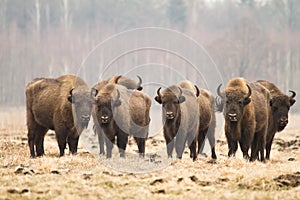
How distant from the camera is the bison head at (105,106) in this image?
1362 cm

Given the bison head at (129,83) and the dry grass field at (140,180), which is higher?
the bison head at (129,83)

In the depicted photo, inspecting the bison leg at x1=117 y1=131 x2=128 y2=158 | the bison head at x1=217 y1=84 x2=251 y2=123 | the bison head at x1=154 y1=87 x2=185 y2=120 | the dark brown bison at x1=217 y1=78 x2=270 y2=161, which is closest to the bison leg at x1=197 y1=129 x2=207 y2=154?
the dark brown bison at x1=217 y1=78 x2=270 y2=161

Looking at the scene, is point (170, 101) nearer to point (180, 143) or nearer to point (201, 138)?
point (180, 143)

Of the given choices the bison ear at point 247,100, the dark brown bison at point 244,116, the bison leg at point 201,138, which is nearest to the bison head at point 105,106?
the dark brown bison at point 244,116

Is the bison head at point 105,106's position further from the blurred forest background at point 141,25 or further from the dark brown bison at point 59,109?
the blurred forest background at point 141,25

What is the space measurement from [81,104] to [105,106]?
626 millimetres

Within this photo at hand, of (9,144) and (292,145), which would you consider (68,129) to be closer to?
(9,144)

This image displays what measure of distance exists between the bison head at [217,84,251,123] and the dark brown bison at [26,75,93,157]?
10.9 feet

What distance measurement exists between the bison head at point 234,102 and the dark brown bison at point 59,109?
3.33 m

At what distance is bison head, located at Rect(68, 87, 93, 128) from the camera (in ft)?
45.0

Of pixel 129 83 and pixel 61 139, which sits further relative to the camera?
pixel 129 83

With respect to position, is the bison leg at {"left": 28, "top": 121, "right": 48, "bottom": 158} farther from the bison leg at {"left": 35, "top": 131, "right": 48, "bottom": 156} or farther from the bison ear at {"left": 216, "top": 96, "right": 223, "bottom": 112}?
the bison ear at {"left": 216, "top": 96, "right": 223, "bottom": 112}

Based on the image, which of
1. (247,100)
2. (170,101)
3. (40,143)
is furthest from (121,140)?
(247,100)

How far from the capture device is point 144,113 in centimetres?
1570
